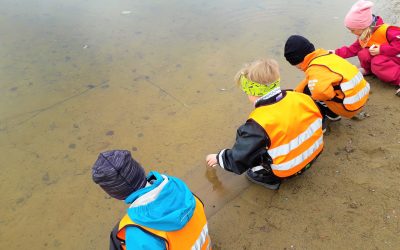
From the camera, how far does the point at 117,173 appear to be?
1673 mm

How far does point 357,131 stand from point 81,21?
4.47 m

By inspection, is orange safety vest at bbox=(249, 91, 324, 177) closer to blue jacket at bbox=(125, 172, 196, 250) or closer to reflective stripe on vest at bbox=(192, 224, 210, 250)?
reflective stripe on vest at bbox=(192, 224, 210, 250)

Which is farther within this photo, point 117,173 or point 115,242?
point 115,242

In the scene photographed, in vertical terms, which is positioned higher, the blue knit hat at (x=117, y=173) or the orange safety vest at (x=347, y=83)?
the blue knit hat at (x=117, y=173)

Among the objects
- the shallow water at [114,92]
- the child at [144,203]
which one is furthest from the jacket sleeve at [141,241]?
the shallow water at [114,92]

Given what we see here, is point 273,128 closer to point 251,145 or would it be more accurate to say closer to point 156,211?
point 251,145

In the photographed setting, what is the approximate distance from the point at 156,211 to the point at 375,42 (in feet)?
10.4

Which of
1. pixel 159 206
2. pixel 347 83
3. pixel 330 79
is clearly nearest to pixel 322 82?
pixel 330 79

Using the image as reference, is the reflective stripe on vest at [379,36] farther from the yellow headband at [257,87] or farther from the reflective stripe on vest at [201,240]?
the reflective stripe on vest at [201,240]

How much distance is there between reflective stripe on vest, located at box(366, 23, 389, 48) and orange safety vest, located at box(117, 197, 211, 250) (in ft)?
9.33

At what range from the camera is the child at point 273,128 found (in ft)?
7.57

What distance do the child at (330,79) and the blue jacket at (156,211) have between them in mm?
1748

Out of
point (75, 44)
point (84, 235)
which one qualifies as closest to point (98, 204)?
point (84, 235)

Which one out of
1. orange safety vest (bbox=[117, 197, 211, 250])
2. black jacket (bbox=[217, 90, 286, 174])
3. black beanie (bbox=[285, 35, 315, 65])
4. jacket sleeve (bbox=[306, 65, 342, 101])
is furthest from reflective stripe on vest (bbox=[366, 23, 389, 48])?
orange safety vest (bbox=[117, 197, 211, 250])
